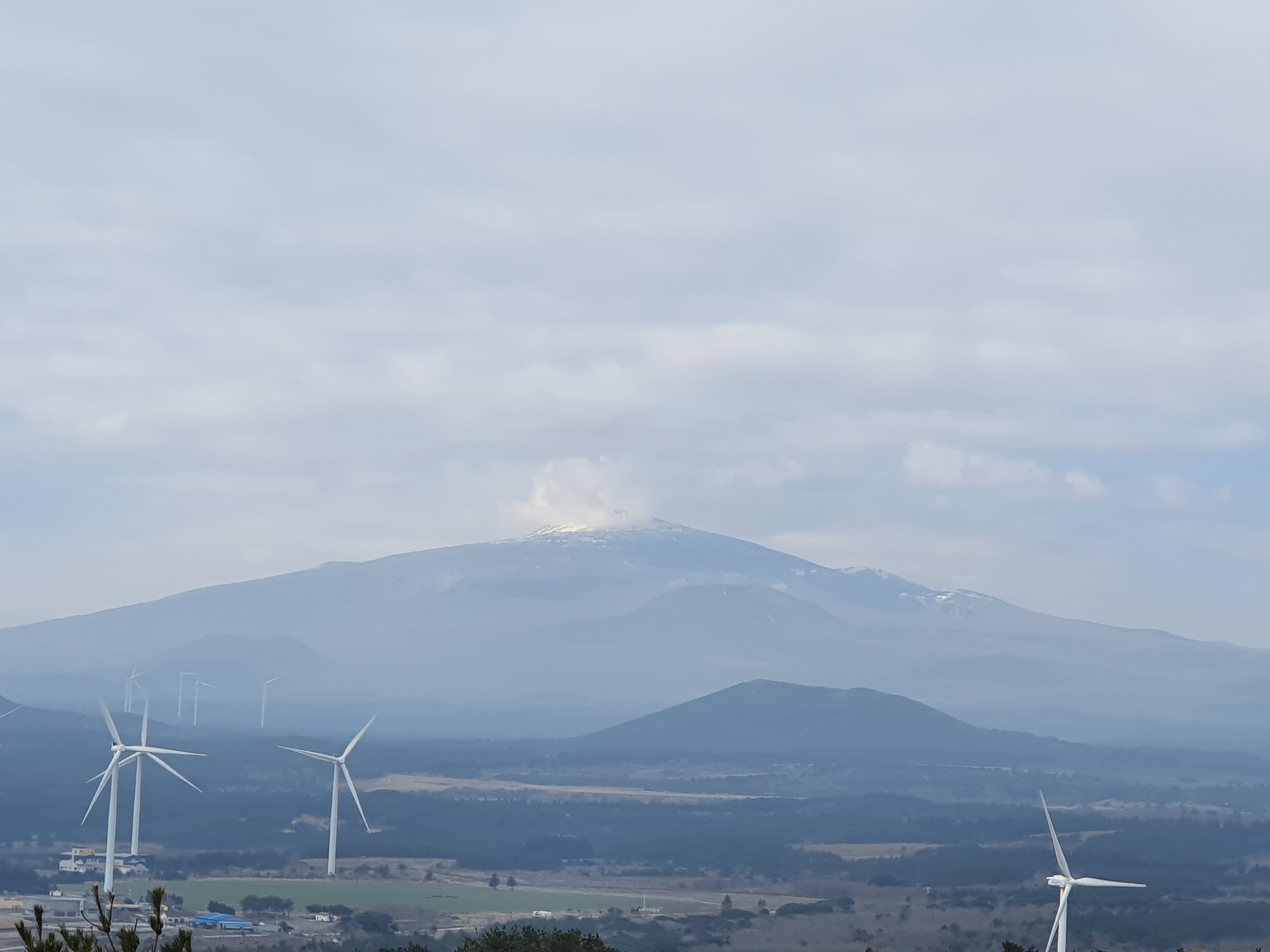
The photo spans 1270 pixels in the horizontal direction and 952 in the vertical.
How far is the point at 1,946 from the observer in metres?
143

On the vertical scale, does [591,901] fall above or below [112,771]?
below

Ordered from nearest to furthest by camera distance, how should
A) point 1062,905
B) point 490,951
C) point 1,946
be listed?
point 490,951
point 1062,905
point 1,946

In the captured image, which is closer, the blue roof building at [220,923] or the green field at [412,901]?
the blue roof building at [220,923]

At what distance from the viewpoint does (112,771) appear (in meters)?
190

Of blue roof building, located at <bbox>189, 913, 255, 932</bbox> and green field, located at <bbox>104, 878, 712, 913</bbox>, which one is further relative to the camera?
green field, located at <bbox>104, 878, 712, 913</bbox>

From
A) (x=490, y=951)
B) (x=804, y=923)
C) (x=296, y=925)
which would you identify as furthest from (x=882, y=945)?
(x=490, y=951)

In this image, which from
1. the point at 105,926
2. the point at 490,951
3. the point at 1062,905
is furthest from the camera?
the point at 1062,905

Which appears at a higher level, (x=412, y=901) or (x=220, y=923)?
(x=220, y=923)

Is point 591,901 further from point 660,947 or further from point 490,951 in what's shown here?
point 490,951

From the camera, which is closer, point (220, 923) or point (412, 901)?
point (220, 923)

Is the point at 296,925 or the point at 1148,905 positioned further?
the point at 1148,905

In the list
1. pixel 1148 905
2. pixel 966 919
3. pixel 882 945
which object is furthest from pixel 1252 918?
pixel 882 945

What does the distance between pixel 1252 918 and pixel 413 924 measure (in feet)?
261

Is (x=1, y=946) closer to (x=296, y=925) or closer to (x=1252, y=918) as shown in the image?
(x=296, y=925)
